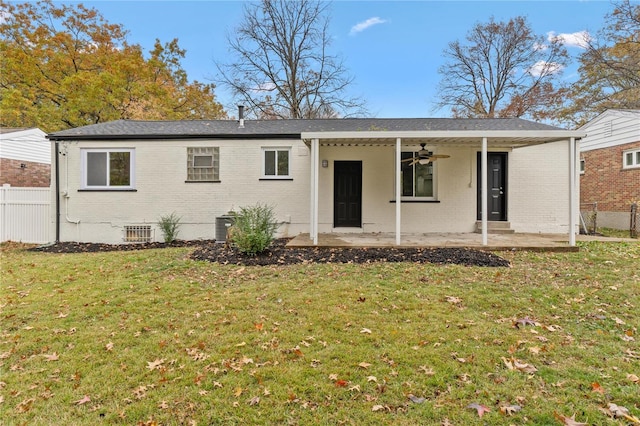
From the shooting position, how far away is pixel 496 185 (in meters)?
10.6

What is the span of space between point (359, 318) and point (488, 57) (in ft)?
85.1

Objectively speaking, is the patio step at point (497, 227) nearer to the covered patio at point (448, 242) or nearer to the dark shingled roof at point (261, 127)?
the covered patio at point (448, 242)

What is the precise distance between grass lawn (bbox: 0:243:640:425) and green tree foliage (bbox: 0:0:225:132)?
15.2 m

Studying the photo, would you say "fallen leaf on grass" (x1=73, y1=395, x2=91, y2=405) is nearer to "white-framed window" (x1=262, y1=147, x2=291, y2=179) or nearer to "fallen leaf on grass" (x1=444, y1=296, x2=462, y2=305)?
"fallen leaf on grass" (x1=444, y1=296, x2=462, y2=305)

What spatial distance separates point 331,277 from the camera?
5.75 m

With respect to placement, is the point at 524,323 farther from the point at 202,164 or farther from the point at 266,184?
the point at 202,164

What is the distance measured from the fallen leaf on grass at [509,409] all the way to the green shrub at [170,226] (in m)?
9.68

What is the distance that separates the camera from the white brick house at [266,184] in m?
10.3

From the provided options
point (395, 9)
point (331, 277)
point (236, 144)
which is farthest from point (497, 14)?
point (331, 277)

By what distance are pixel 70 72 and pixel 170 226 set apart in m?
14.3

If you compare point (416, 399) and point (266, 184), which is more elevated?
point (266, 184)

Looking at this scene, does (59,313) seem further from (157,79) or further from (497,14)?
(497,14)

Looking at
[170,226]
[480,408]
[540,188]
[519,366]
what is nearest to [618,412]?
[519,366]

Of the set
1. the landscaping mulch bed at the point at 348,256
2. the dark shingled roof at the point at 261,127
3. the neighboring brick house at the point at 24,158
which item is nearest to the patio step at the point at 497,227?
the dark shingled roof at the point at 261,127
